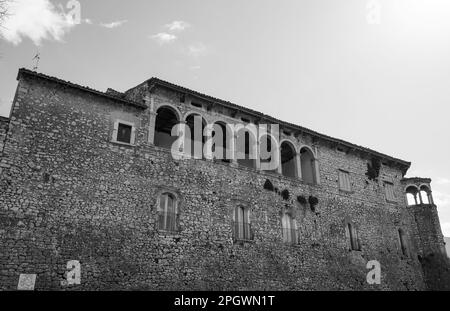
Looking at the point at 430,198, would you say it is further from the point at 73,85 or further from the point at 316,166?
the point at 73,85

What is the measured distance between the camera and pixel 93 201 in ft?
49.3

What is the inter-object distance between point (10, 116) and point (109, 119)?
3790mm

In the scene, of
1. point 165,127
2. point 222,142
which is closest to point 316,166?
point 222,142

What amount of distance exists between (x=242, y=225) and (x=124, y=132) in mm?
7170

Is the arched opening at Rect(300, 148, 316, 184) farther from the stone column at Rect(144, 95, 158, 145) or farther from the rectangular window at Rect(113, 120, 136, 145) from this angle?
the rectangular window at Rect(113, 120, 136, 145)

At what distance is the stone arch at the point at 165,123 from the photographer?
738 inches

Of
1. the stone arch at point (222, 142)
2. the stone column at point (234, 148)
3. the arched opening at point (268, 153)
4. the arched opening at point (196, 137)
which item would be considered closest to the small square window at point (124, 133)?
the arched opening at point (196, 137)

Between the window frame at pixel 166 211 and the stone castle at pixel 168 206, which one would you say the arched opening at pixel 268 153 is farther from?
the window frame at pixel 166 211

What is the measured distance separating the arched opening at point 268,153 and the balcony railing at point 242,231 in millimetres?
3732

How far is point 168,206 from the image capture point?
17.0 m

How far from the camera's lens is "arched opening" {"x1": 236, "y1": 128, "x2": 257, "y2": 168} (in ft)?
69.4

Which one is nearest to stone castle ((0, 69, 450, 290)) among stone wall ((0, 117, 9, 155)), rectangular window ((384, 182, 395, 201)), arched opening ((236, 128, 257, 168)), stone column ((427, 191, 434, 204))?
stone wall ((0, 117, 9, 155))
